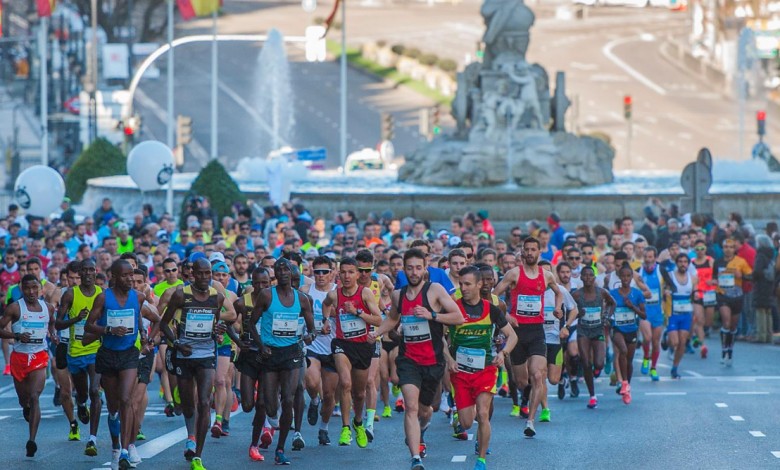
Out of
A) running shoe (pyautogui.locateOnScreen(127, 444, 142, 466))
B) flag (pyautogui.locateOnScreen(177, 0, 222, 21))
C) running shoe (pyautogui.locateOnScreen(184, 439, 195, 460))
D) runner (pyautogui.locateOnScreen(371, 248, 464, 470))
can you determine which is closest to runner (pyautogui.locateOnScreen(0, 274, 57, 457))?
running shoe (pyautogui.locateOnScreen(127, 444, 142, 466))

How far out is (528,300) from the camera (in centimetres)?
1655

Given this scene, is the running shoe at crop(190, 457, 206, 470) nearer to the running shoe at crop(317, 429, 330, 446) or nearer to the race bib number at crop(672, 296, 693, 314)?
the running shoe at crop(317, 429, 330, 446)

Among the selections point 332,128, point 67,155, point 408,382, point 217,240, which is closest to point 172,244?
point 217,240

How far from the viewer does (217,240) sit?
23438 mm

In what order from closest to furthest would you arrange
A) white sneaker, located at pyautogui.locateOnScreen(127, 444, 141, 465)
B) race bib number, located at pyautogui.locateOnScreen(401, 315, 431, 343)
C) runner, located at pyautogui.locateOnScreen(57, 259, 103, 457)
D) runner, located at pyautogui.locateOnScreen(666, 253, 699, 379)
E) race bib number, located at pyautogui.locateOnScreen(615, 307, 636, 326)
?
race bib number, located at pyautogui.locateOnScreen(401, 315, 431, 343)
white sneaker, located at pyautogui.locateOnScreen(127, 444, 141, 465)
runner, located at pyautogui.locateOnScreen(57, 259, 103, 457)
race bib number, located at pyautogui.locateOnScreen(615, 307, 636, 326)
runner, located at pyautogui.locateOnScreen(666, 253, 699, 379)

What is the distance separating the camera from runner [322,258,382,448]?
1551cm

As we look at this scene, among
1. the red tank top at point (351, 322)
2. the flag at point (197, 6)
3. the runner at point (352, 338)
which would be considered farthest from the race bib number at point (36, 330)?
the flag at point (197, 6)

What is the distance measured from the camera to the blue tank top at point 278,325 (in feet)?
48.7

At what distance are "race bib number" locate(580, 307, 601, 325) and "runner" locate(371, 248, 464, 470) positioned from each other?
4.77 meters

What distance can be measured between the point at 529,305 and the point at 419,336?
2.61 meters

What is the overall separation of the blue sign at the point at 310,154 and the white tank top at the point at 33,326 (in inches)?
1500

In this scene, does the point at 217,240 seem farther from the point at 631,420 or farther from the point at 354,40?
the point at 354,40

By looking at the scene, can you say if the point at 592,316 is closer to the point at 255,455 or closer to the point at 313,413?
the point at 313,413

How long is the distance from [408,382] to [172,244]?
35.7 ft
